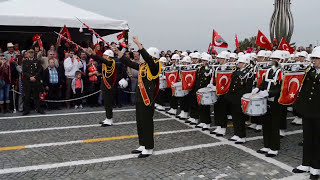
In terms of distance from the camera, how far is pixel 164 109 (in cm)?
1239

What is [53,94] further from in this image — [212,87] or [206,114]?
[212,87]

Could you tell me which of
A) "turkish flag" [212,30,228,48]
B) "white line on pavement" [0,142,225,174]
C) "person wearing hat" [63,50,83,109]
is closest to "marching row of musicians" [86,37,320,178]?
"white line on pavement" [0,142,225,174]

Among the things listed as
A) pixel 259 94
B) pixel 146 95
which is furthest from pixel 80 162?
pixel 259 94

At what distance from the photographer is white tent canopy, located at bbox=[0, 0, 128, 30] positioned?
13.5 metres

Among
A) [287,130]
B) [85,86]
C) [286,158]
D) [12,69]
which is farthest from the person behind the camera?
[85,86]

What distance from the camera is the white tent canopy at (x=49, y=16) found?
44.4 ft

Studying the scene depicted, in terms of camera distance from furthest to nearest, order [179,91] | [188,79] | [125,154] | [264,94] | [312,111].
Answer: [179,91], [188,79], [125,154], [264,94], [312,111]

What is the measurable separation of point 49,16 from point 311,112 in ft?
39.1

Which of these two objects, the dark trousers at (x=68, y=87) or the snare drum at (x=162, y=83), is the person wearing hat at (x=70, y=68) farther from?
the snare drum at (x=162, y=83)

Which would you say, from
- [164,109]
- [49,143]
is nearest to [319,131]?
[49,143]

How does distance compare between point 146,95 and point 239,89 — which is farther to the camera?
point 239,89

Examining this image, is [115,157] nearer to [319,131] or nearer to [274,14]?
[319,131]

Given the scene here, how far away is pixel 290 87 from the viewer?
6.10 meters

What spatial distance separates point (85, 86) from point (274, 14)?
56.6 ft
